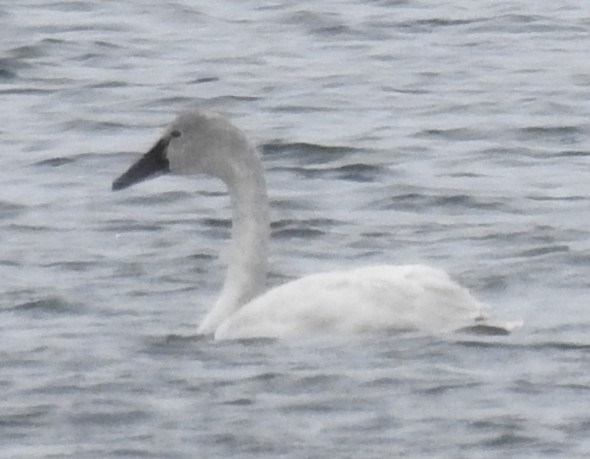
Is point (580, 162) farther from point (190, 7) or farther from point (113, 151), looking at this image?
point (190, 7)

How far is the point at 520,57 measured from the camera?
63.7ft

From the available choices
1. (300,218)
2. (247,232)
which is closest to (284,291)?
(247,232)

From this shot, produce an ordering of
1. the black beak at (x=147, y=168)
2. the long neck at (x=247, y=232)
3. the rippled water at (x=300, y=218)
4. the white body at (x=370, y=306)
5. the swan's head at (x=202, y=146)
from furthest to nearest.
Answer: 1. the black beak at (x=147, y=168)
2. the swan's head at (x=202, y=146)
3. the long neck at (x=247, y=232)
4. the white body at (x=370, y=306)
5. the rippled water at (x=300, y=218)

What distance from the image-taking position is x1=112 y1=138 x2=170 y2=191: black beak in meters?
12.2

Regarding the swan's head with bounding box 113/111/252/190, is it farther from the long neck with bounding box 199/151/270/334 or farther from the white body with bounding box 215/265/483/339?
the white body with bounding box 215/265/483/339

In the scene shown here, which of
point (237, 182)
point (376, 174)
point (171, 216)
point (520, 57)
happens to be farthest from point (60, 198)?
point (520, 57)

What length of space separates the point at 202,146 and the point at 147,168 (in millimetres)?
372

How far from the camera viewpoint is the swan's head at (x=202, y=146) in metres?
12.0

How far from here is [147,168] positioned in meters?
12.3

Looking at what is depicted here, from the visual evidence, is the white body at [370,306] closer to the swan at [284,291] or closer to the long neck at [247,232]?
the swan at [284,291]

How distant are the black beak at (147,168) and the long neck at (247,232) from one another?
32cm

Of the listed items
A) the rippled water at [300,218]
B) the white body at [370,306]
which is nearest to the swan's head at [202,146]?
the rippled water at [300,218]

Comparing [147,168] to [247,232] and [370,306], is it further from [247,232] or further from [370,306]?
[370,306]

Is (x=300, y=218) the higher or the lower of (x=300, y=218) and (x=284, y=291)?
the lower
